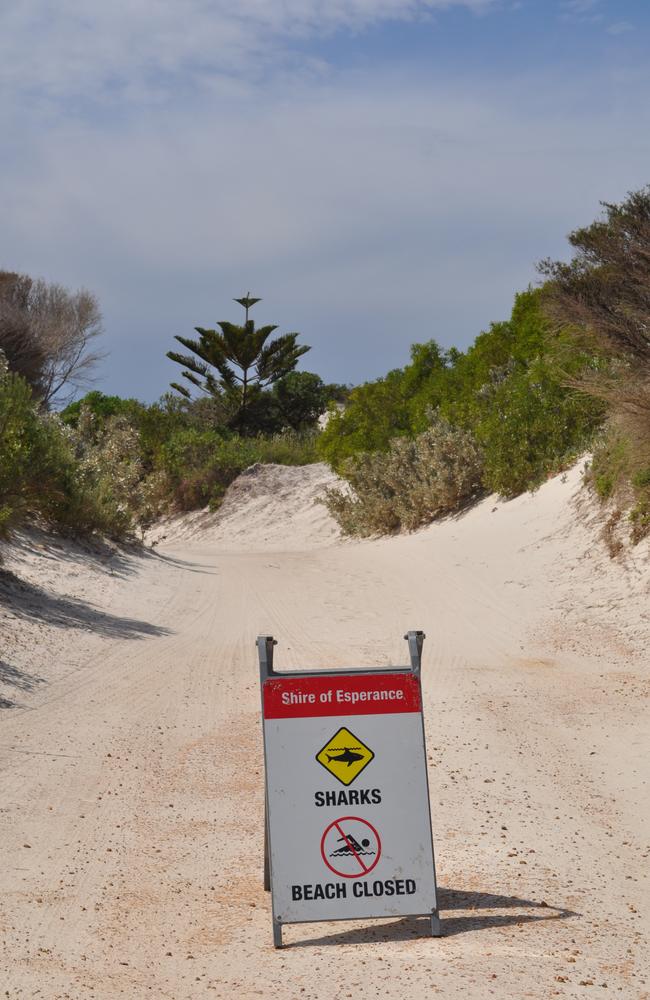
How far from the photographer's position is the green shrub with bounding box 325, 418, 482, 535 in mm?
27391

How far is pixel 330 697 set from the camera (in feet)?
17.3

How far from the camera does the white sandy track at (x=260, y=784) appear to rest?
462cm

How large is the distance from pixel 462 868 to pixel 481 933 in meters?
1.03

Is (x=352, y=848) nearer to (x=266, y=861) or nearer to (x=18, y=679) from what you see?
(x=266, y=861)

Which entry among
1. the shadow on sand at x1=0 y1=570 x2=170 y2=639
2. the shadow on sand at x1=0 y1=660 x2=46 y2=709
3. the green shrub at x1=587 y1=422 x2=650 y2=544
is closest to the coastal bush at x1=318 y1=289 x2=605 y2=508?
the green shrub at x1=587 y1=422 x2=650 y2=544

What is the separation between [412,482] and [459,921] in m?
24.2

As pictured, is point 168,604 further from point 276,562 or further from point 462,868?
point 462,868

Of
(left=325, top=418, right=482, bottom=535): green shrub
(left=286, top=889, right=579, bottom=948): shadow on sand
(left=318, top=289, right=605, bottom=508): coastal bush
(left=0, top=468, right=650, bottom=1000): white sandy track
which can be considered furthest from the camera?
(left=325, top=418, right=482, bottom=535): green shrub

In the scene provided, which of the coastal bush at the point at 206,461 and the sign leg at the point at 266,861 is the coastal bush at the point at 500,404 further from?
the sign leg at the point at 266,861

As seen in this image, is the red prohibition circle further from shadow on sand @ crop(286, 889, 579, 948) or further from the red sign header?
the red sign header

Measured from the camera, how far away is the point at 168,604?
56.6ft

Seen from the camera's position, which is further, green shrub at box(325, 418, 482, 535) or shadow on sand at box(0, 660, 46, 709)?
green shrub at box(325, 418, 482, 535)

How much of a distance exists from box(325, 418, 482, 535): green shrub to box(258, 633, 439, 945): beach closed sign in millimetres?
22169

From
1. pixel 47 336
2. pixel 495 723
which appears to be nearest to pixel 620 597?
pixel 495 723
